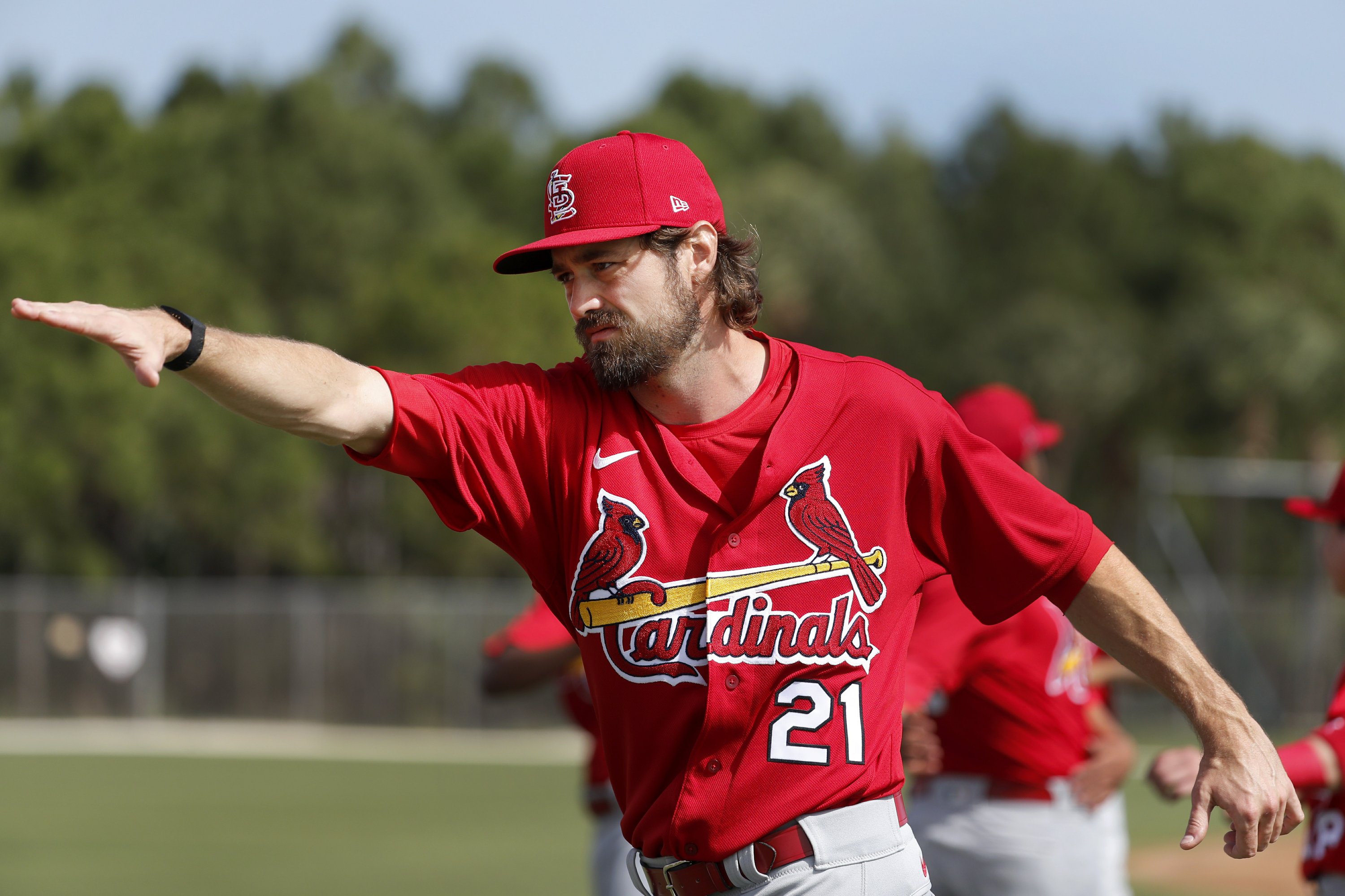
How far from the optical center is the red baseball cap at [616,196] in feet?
11.6

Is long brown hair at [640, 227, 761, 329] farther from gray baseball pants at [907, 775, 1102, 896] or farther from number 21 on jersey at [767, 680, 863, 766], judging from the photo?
gray baseball pants at [907, 775, 1102, 896]

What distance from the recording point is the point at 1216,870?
1265cm

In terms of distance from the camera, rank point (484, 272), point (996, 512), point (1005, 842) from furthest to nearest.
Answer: point (484, 272) → point (1005, 842) → point (996, 512)

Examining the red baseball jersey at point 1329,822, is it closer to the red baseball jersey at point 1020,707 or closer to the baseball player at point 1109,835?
the baseball player at point 1109,835

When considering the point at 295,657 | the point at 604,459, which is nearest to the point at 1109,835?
the point at 604,459

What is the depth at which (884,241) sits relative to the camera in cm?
4878

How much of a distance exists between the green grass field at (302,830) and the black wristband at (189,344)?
878 cm

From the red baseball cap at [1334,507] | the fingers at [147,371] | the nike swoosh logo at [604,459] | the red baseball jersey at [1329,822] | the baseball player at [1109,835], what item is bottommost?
the baseball player at [1109,835]

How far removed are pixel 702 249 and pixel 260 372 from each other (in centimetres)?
114

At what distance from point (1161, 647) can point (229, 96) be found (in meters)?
48.2

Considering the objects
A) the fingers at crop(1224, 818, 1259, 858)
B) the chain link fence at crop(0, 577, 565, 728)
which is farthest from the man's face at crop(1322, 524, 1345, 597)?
the chain link fence at crop(0, 577, 565, 728)

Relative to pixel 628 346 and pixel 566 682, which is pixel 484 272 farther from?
pixel 628 346

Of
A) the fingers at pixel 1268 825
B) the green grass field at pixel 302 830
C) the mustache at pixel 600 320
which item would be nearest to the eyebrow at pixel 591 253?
the mustache at pixel 600 320

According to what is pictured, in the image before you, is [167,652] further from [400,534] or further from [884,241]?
[884,241]
